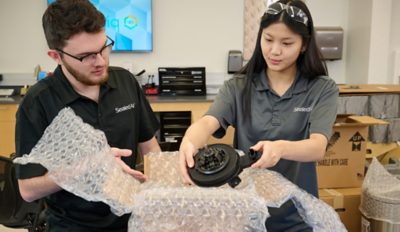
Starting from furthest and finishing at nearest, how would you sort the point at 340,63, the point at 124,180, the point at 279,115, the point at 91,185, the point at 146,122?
the point at 340,63 < the point at 146,122 < the point at 279,115 < the point at 124,180 < the point at 91,185

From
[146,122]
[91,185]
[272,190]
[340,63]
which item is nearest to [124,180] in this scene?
[91,185]

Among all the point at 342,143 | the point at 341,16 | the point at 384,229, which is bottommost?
the point at 384,229

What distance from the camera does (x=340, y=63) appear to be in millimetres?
4098

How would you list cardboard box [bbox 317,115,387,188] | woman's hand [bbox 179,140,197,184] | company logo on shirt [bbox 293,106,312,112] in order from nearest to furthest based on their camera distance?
woman's hand [bbox 179,140,197,184], company logo on shirt [bbox 293,106,312,112], cardboard box [bbox 317,115,387,188]

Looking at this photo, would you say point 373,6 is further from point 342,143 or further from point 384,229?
point 384,229

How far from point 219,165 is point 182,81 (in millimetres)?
3104

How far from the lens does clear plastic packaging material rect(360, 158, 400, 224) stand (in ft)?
6.07

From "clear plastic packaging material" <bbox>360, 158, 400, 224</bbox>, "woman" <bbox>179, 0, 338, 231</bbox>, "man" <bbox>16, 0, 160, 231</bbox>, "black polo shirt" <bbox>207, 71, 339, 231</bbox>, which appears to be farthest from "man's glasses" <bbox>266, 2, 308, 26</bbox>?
"clear plastic packaging material" <bbox>360, 158, 400, 224</bbox>

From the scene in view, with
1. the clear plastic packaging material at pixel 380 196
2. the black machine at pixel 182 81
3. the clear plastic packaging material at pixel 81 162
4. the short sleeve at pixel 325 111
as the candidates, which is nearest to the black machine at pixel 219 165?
the clear plastic packaging material at pixel 81 162

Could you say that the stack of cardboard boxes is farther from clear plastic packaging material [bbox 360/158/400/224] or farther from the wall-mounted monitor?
the wall-mounted monitor

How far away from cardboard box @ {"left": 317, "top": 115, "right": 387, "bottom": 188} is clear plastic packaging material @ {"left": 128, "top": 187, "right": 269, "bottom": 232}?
4.73 ft

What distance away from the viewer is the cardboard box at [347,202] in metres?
2.09

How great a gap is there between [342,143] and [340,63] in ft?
7.58

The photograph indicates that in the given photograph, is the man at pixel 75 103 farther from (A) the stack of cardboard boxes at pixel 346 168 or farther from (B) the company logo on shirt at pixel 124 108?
(A) the stack of cardboard boxes at pixel 346 168
